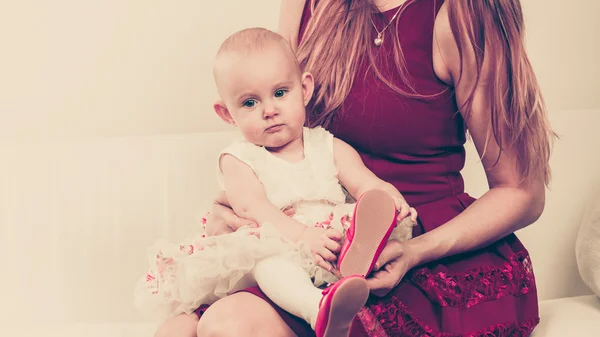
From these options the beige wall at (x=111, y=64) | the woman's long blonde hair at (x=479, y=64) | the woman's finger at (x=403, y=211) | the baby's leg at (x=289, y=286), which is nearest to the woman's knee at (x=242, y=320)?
the baby's leg at (x=289, y=286)

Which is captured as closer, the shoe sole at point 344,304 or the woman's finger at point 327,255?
the shoe sole at point 344,304

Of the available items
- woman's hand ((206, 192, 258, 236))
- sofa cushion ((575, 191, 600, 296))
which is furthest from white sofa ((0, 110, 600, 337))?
woman's hand ((206, 192, 258, 236))

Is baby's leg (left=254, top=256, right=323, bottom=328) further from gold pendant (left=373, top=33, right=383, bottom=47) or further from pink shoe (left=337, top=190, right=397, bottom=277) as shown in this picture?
gold pendant (left=373, top=33, right=383, bottom=47)

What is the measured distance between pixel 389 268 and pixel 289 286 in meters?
0.19

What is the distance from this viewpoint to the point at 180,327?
131 cm

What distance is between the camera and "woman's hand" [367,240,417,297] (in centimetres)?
127

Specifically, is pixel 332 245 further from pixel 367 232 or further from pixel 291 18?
pixel 291 18

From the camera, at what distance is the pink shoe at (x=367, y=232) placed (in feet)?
3.92

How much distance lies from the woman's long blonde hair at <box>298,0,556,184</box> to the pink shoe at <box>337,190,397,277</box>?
39 cm

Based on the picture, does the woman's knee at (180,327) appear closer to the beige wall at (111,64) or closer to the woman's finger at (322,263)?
the woman's finger at (322,263)

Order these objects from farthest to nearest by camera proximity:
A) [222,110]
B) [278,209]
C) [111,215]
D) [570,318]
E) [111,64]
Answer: [111,64] → [111,215] → [570,318] → [222,110] → [278,209]

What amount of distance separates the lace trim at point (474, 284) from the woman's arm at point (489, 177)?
0.06 m

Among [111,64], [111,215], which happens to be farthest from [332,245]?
[111,64]

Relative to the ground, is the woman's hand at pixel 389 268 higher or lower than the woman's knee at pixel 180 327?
higher
